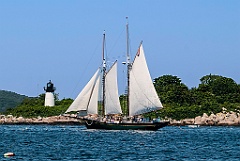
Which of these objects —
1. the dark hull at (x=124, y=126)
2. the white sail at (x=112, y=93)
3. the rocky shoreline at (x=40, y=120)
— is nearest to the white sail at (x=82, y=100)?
the white sail at (x=112, y=93)

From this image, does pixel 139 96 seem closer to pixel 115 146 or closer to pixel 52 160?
pixel 115 146

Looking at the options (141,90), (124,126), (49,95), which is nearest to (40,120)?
(49,95)

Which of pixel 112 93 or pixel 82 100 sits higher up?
pixel 112 93

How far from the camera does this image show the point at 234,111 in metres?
112

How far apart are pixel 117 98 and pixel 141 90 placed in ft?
9.53

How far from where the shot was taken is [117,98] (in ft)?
253

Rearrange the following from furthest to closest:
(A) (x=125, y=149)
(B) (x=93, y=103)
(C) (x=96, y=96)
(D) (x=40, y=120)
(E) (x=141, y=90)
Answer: (D) (x=40, y=120) → (C) (x=96, y=96) → (B) (x=93, y=103) → (E) (x=141, y=90) → (A) (x=125, y=149)

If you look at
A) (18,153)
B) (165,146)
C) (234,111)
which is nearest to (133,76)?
(165,146)

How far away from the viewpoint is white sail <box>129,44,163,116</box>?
75.1m

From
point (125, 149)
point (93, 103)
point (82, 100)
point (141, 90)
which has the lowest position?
point (125, 149)

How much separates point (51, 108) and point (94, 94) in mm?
46544

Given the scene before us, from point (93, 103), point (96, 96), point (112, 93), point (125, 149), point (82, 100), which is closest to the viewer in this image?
point (125, 149)

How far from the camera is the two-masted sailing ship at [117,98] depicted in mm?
75312

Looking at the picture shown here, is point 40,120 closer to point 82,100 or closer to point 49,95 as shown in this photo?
point 49,95
